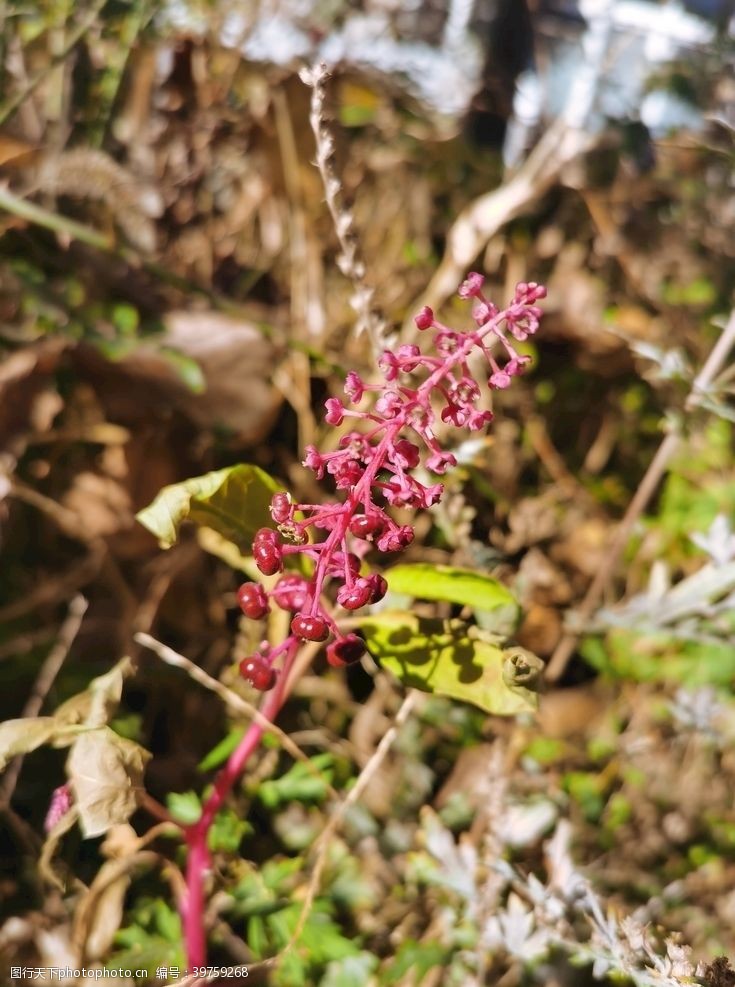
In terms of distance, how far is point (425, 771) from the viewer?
3.99ft

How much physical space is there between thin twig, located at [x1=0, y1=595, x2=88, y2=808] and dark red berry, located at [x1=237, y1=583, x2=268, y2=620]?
1.37ft

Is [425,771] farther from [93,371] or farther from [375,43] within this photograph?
[375,43]

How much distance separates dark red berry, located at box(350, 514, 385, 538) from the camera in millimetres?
703

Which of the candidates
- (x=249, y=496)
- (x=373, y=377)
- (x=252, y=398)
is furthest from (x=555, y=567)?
(x=249, y=496)

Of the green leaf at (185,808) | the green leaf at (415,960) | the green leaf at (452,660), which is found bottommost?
the green leaf at (415,960)

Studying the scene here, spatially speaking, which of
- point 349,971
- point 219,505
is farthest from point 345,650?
point 349,971

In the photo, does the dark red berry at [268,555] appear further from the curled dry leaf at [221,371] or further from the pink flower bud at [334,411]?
the curled dry leaf at [221,371]

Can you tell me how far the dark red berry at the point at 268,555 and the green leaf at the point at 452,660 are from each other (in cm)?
21

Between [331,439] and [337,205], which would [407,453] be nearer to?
[337,205]

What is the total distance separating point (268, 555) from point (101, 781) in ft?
0.79

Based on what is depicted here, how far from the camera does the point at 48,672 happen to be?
1.18 metres

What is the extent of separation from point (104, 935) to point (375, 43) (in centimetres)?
180

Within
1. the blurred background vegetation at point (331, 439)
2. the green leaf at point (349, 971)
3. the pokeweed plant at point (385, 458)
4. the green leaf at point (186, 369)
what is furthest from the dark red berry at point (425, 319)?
the green leaf at point (349, 971)

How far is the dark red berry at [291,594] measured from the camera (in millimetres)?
797
